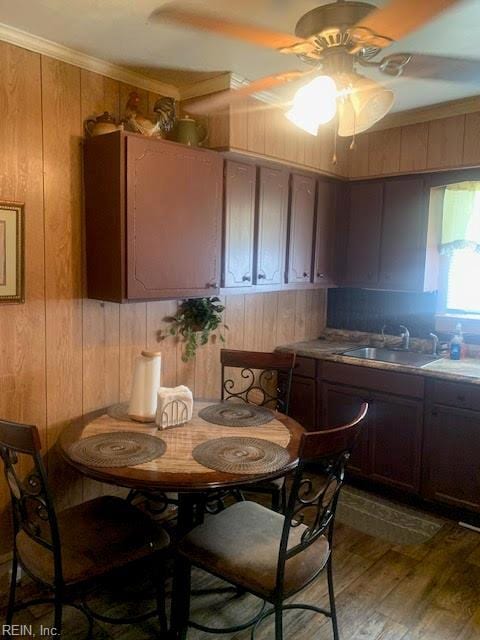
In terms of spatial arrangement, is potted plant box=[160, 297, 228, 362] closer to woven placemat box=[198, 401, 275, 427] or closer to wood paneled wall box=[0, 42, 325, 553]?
wood paneled wall box=[0, 42, 325, 553]

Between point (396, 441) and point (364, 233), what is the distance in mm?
1481

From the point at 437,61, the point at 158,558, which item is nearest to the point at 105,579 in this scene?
the point at 158,558

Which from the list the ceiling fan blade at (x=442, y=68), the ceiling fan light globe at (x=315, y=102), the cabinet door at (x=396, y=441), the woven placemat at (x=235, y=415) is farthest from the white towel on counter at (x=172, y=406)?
the ceiling fan blade at (x=442, y=68)

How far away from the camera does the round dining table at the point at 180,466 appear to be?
5.82 feet

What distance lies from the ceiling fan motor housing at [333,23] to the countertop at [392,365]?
190 cm

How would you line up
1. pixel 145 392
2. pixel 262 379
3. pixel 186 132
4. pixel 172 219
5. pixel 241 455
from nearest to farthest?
pixel 241 455
pixel 145 392
pixel 172 219
pixel 186 132
pixel 262 379

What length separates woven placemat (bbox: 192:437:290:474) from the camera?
74.1 inches

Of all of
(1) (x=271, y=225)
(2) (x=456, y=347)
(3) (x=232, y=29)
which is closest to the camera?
(3) (x=232, y=29)

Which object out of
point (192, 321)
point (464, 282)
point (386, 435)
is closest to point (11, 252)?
point (192, 321)

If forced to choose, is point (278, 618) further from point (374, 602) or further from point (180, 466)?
point (374, 602)

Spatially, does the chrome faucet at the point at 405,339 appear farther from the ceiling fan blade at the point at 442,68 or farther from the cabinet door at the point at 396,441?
the ceiling fan blade at the point at 442,68

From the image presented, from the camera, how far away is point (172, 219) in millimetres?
2574

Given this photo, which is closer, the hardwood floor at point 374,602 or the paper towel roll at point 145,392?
the hardwood floor at point 374,602

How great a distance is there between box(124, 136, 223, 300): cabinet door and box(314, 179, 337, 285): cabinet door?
1.00 meters
